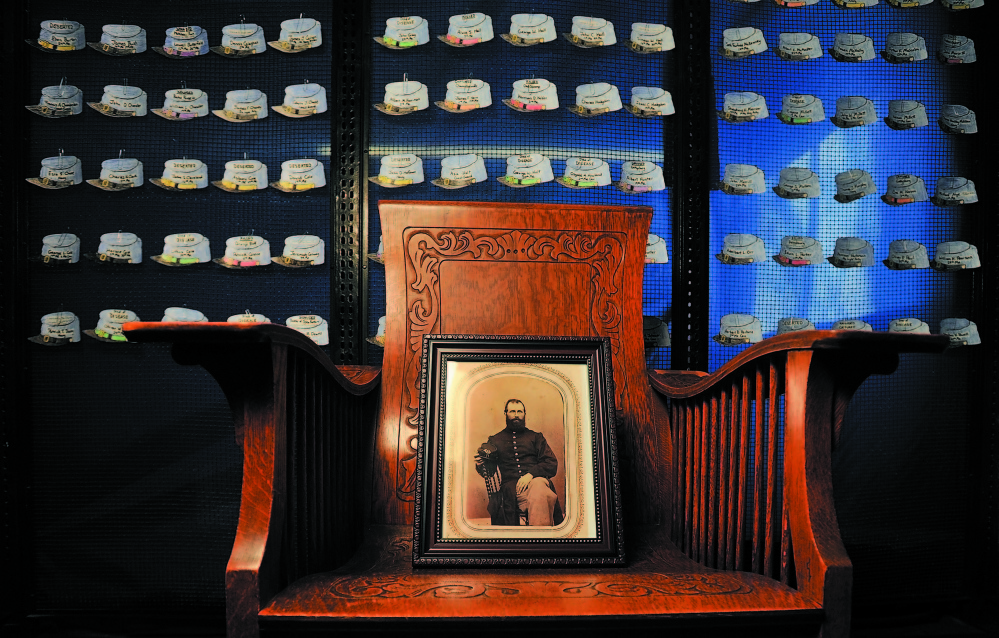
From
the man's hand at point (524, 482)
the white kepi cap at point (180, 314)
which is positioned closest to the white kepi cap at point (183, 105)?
the white kepi cap at point (180, 314)

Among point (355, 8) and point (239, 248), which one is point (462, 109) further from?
point (239, 248)

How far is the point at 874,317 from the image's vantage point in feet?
6.67

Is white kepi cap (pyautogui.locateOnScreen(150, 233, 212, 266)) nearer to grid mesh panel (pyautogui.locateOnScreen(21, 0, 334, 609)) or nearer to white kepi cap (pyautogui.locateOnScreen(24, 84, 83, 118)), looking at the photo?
grid mesh panel (pyautogui.locateOnScreen(21, 0, 334, 609))

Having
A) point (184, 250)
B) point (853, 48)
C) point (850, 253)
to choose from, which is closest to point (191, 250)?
point (184, 250)

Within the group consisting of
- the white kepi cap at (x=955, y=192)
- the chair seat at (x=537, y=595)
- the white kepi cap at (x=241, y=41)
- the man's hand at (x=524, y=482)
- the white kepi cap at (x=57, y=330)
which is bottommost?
the chair seat at (x=537, y=595)

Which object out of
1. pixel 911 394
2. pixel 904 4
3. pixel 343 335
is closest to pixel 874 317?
pixel 911 394

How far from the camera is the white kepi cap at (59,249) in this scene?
1.92 m

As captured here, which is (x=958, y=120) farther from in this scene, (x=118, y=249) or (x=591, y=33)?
(x=118, y=249)

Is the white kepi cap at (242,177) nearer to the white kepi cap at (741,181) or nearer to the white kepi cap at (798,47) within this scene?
the white kepi cap at (741,181)

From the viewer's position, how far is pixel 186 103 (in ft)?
6.37

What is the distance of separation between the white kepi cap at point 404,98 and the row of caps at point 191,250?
0.44 m

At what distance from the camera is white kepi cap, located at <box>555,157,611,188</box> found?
1.94 m

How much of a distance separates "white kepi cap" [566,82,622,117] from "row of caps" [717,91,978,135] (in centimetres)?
32

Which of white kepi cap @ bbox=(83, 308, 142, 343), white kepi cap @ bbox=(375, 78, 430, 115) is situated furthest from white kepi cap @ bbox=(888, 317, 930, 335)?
white kepi cap @ bbox=(83, 308, 142, 343)
